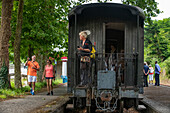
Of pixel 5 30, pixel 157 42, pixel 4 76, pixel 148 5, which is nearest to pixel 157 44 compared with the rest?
pixel 157 42

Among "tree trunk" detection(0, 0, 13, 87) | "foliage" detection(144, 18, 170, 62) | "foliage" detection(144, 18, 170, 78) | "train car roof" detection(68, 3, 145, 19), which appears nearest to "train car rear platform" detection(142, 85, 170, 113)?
"train car roof" detection(68, 3, 145, 19)

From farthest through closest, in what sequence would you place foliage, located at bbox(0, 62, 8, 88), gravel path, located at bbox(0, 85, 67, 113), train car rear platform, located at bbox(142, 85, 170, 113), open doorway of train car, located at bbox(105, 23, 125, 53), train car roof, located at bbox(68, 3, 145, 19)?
1. open doorway of train car, located at bbox(105, 23, 125, 53)
2. foliage, located at bbox(0, 62, 8, 88)
3. train car roof, located at bbox(68, 3, 145, 19)
4. train car rear platform, located at bbox(142, 85, 170, 113)
5. gravel path, located at bbox(0, 85, 67, 113)

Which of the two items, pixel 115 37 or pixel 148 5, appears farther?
pixel 148 5

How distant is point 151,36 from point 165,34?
237 centimetres

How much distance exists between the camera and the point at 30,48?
669 inches

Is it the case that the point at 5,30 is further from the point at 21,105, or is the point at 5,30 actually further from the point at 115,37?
the point at 115,37

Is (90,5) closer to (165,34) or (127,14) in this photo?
(127,14)

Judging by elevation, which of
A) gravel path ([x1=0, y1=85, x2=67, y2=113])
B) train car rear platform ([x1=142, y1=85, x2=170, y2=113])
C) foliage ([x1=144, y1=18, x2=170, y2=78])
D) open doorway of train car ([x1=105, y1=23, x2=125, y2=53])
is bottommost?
train car rear platform ([x1=142, y1=85, x2=170, y2=113])

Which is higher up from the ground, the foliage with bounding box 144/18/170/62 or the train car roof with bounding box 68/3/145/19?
the foliage with bounding box 144/18/170/62

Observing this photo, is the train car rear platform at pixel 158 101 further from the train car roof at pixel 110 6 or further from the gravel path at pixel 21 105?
the gravel path at pixel 21 105

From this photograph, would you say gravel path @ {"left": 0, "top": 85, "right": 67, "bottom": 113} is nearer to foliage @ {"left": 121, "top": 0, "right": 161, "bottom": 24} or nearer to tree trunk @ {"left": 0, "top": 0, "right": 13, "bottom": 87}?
tree trunk @ {"left": 0, "top": 0, "right": 13, "bottom": 87}

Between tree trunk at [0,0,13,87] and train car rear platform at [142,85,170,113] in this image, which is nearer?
train car rear platform at [142,85,170,113]

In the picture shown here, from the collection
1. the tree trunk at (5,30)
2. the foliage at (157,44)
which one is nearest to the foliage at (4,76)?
the tree trunk at (5,30)

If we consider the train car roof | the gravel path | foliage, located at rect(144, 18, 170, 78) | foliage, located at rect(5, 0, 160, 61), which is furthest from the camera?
foliage, located at rect(144, 18, 170, 78)
